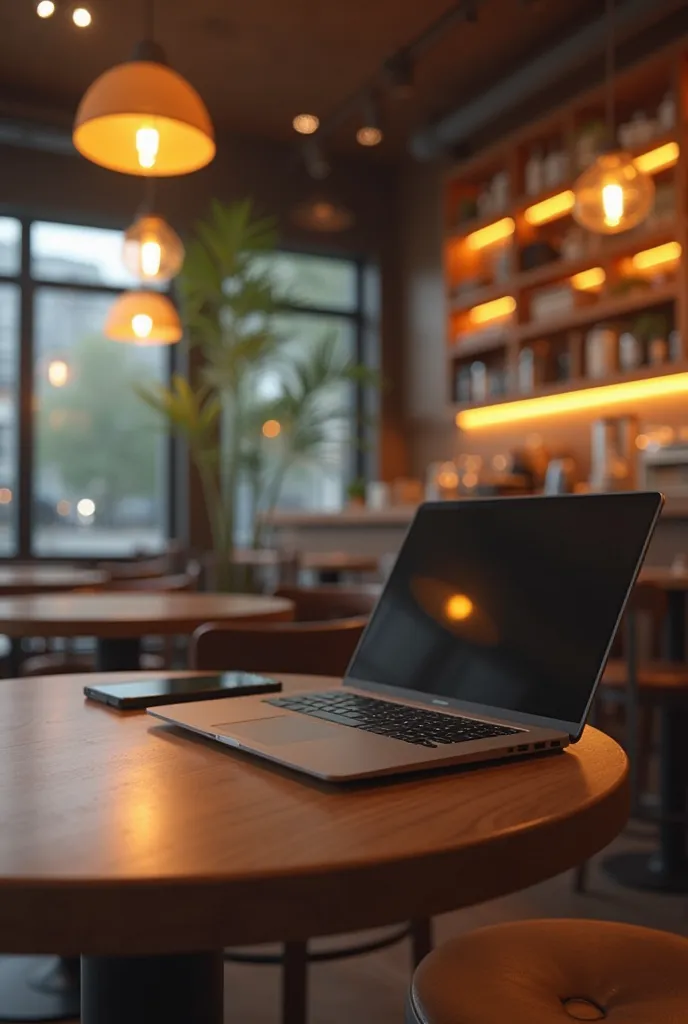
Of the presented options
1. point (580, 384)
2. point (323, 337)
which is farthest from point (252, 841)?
point (323, 337)

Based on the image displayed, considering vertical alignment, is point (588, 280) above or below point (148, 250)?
above

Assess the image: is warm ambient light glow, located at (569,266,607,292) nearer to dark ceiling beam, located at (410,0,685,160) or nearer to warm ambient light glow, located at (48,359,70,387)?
dark ceiling beam, located at (410,0,685,160)

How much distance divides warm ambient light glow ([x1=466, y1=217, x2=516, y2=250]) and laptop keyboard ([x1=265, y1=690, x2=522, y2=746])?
18.4ft

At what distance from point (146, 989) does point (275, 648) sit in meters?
0.88

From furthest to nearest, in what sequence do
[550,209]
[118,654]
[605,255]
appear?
[550,209]
[605,255]
[118,654]

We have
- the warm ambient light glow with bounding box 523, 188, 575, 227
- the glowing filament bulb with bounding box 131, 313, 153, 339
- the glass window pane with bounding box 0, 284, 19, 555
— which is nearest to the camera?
the glowing filament bulb with bounding box 131, 313, 153, 339

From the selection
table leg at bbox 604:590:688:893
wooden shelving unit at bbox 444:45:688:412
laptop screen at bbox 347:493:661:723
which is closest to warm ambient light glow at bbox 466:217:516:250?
wooden shelving unit at bbox 444:45:688:412

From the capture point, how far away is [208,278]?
604 cm

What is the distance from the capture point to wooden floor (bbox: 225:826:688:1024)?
193cm

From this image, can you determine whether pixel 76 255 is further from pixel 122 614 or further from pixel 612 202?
pixel 122 614

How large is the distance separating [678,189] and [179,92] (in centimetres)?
329

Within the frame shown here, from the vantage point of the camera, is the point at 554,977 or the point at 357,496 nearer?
the point at 554,977

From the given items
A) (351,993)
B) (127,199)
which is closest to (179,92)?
(351,993)

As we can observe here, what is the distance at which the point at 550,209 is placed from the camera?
20.0 ft
